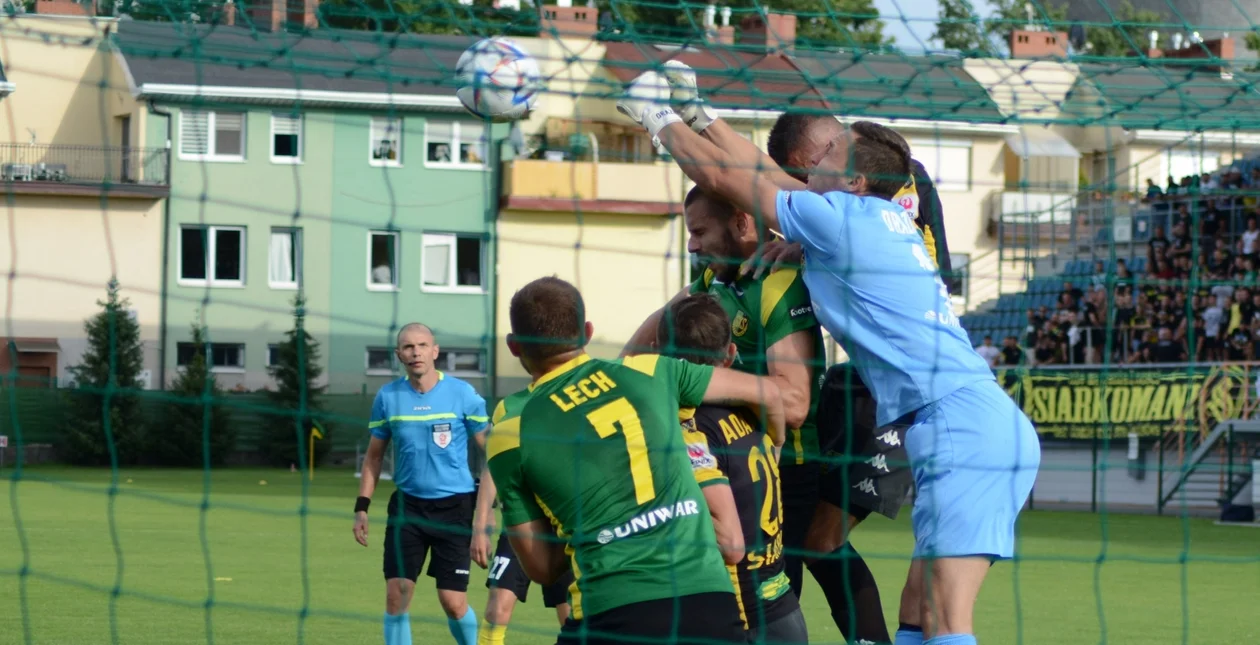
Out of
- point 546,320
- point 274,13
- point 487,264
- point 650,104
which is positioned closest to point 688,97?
point 650,104

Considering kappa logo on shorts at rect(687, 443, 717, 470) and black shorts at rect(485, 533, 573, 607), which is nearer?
kappa logo on shorts at rect(687, 443, 717, 470)

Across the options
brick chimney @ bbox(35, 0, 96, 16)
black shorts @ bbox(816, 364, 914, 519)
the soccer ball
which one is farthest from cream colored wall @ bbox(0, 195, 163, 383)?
black shorts @ bbox(816, 364, 914, 519)

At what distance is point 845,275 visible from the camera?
177 inches

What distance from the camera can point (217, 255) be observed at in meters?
35.5

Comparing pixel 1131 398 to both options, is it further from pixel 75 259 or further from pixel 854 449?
pixel 75 259

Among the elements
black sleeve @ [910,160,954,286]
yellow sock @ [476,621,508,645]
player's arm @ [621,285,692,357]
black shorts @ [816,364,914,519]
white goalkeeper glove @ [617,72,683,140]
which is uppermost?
white goalkeeper glove @ [617,72,683,140]

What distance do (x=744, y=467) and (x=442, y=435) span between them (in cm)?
405

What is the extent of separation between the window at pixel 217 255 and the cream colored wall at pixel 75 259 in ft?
1.94

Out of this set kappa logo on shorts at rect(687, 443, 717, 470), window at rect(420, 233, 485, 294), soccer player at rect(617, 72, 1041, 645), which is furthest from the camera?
window at rect(420, 233, 485, 294)

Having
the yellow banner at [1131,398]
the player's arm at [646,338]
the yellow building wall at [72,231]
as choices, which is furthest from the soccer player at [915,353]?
the yellow building wall at [72,231]

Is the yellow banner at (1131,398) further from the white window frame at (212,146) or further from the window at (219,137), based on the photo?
the window at (219,137)

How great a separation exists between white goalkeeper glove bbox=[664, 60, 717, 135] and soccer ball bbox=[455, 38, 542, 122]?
0.53 m

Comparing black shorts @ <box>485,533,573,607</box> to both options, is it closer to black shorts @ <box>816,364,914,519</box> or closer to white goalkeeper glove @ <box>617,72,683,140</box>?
black shorts @ <box>816,364,914,519</box>

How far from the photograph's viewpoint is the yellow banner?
74.0ft
